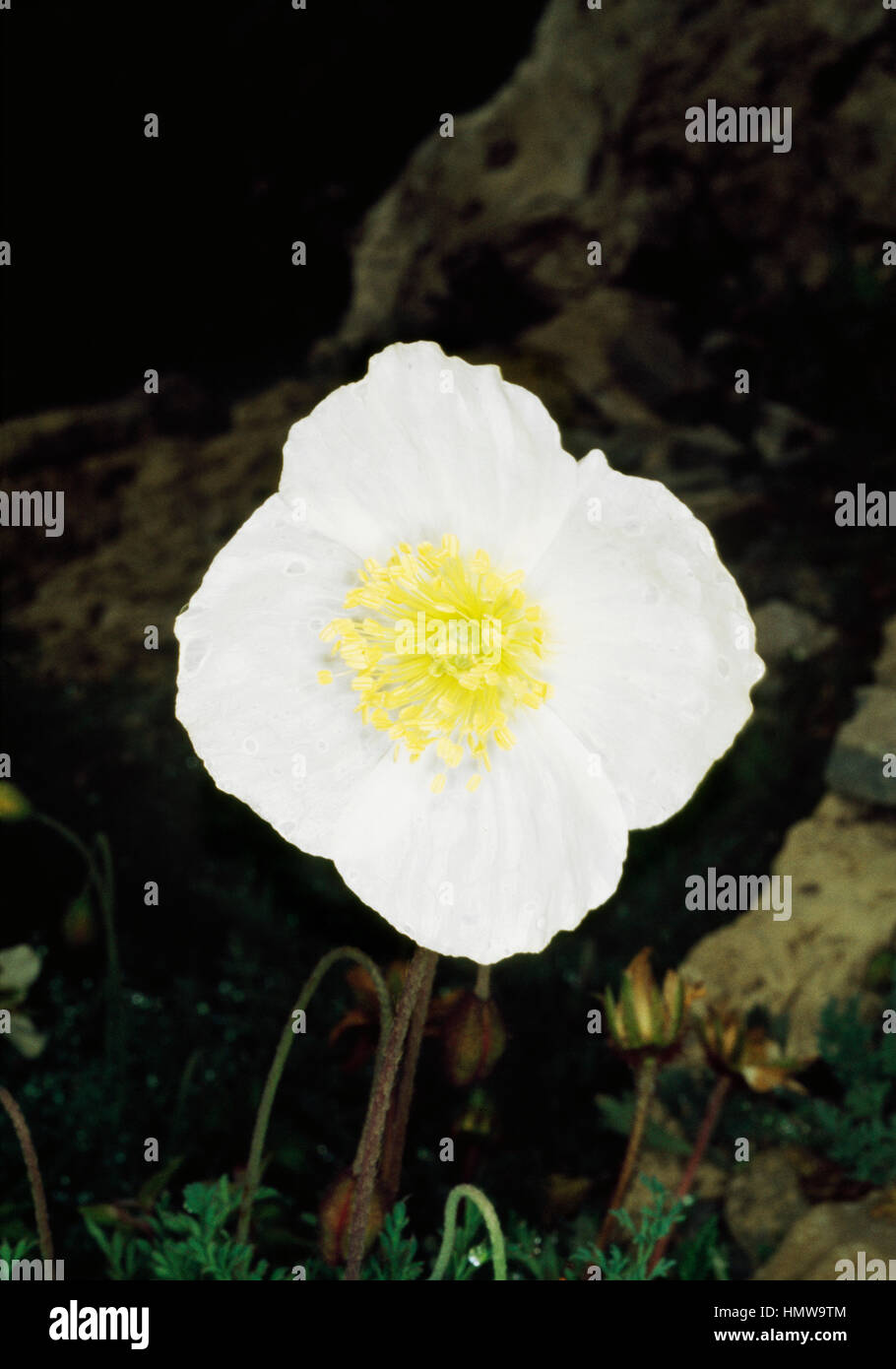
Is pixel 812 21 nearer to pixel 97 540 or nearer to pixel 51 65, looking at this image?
pixel 51 65

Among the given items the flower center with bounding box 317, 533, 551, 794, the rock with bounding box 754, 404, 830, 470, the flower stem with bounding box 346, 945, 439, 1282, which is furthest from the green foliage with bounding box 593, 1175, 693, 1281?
the rock with bounding box 754, 404, 830, 470

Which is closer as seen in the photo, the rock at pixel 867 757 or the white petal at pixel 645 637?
the white petal at pixel 645 637

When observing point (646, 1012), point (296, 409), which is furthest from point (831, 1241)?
point (296, 409)

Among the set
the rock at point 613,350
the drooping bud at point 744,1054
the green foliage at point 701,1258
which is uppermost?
the rock at point 613,350

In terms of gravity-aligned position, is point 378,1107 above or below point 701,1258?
above

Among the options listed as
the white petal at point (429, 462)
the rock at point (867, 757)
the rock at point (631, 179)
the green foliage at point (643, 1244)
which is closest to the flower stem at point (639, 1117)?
the green foliage at point (643, 1244)

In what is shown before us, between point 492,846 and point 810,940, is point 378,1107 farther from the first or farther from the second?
point 810,940

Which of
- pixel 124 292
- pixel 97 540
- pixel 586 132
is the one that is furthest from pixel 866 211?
pixel 97 540

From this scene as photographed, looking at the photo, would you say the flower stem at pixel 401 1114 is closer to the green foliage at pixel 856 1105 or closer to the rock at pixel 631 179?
the green foliage at pixel 856 1105
